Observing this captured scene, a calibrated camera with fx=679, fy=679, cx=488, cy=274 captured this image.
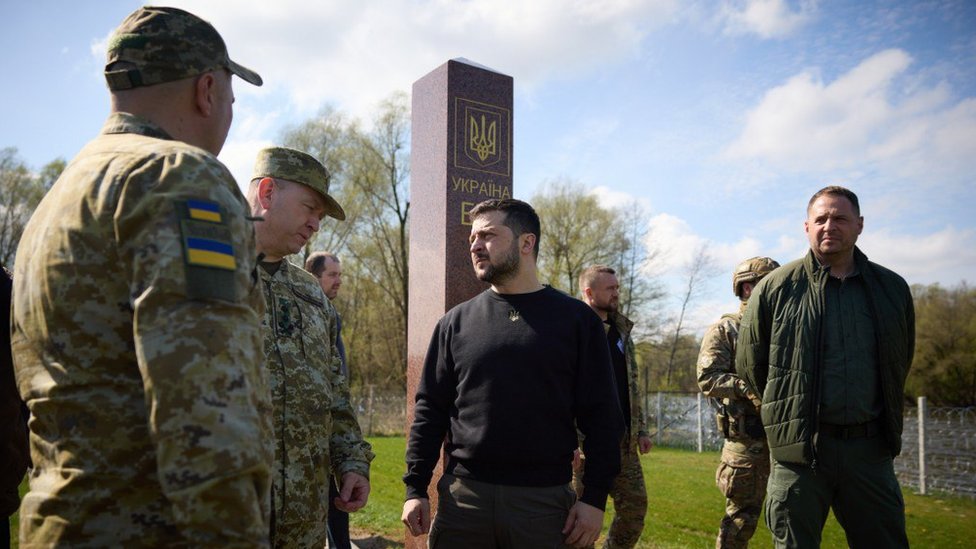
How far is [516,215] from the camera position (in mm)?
3254

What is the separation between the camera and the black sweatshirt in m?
2.86

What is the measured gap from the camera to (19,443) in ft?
10.00

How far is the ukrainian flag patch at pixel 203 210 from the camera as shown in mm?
1404

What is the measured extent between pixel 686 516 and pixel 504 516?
6.52m

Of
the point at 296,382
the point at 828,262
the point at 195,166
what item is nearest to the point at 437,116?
the point at 828,262

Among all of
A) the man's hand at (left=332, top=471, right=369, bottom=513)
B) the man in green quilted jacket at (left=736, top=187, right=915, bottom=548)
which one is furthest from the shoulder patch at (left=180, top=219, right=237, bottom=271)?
the man in green quilted jacket at (left=736, top=187, right=915, bottom=548)

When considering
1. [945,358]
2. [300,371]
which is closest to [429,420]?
[300,371]

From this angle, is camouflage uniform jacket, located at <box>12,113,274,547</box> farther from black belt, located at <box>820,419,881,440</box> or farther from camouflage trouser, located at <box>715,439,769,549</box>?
camouflage trouser, located at <box>715,439,769,549</box>

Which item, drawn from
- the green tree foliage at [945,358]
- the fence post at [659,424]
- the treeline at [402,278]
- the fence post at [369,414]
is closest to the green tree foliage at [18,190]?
the treeline at [402,278]

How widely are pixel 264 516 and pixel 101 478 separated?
344 millimetres

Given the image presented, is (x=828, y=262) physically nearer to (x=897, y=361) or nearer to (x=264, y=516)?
(x=897, y=361)

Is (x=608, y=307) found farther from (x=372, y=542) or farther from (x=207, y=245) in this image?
(x=207, y=245)

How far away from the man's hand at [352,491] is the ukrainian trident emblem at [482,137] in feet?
13.9

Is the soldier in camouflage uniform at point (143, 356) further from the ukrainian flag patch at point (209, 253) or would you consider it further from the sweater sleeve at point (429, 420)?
the sweater sleeve at point (429, 420)
